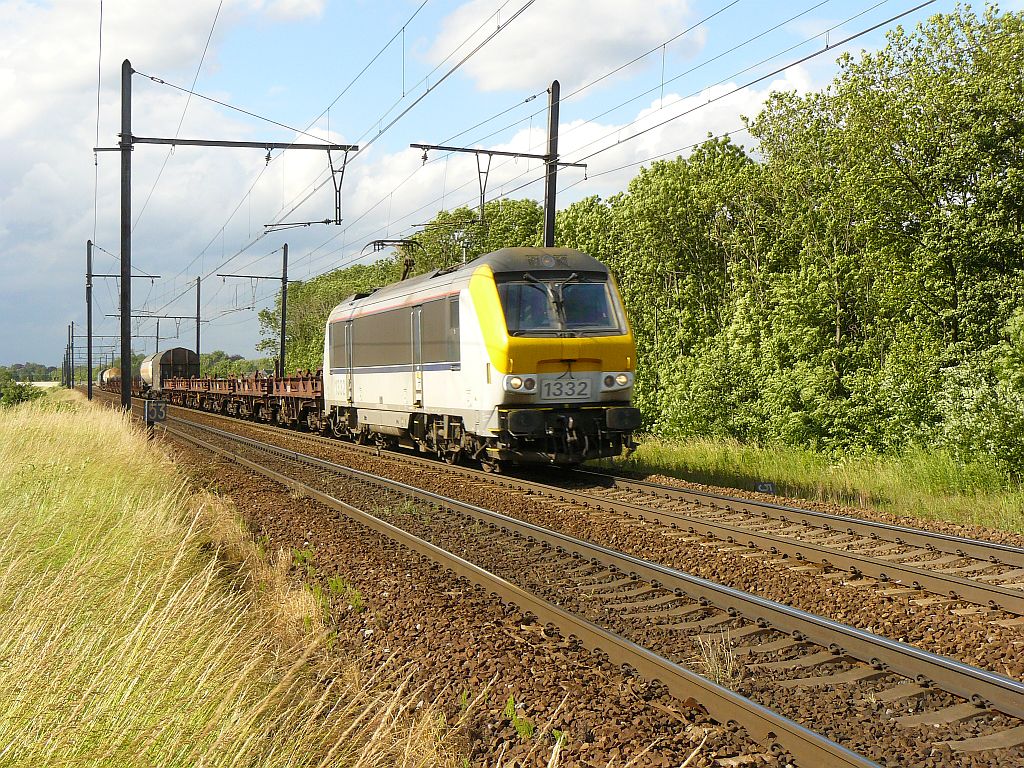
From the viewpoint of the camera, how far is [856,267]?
16.8m

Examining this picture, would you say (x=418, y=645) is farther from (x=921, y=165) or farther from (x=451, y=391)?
(x=921, y=165)

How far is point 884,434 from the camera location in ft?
50.9

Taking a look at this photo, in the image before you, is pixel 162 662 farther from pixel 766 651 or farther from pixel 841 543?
pixel 841 543

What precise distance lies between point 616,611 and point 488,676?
61.2 inches

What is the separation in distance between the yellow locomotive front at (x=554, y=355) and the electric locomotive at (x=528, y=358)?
0.6 inches

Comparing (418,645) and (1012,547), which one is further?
(1012,547)

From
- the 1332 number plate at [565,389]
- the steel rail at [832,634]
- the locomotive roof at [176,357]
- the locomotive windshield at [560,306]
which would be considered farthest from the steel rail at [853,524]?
the locomotive roof at [176,357]

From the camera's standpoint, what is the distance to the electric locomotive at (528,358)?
12.8 m

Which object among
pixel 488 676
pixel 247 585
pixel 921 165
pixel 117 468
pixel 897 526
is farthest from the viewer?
pixel 921 165

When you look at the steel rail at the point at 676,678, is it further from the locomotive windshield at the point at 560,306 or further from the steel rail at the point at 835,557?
the locomotive windshield at the point at 560,306

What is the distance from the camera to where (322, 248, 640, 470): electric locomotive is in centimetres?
1284

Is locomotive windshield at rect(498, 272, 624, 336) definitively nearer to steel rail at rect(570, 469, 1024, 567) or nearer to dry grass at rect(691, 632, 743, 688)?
steel rail at rect(570, 469, 1024, 567)

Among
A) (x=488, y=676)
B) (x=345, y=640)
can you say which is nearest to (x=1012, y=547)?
(x=488, y=676)

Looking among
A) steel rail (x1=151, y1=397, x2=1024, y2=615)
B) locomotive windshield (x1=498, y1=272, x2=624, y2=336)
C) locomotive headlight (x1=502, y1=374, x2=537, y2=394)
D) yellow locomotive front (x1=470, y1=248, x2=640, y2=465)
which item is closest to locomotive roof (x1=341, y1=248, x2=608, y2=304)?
yellow locomotive front (x1=470, y1=248, x2=640, y2=465)
